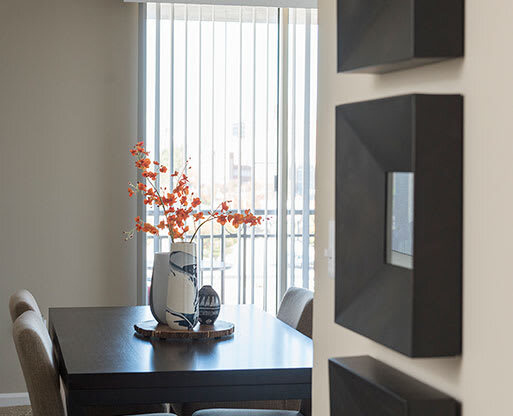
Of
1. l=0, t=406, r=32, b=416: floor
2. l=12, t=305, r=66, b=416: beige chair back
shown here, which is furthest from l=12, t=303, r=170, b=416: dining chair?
l=0, t=406, r=32, b=416: floor

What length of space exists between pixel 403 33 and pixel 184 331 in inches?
86.4

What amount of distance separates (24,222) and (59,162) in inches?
16.3

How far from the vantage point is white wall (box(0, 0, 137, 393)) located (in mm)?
4445

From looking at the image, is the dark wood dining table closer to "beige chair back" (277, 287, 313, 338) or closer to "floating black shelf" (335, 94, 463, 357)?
"beige chair back" (277, 287, 313, 338)

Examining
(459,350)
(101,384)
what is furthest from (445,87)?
(101,384)

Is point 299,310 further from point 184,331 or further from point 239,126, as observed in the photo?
point 239,126

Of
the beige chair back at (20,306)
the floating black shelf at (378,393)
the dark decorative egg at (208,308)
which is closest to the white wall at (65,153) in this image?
the beige chair back at (20,306)

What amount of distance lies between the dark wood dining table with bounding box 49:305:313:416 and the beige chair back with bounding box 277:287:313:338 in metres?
0.37

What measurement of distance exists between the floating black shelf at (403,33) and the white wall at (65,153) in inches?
156

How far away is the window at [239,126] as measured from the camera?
457cm

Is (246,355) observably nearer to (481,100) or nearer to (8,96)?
(481,100)

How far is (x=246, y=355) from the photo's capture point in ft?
7.98

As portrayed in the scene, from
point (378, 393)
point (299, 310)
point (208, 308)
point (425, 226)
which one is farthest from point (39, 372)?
point (425, 226)

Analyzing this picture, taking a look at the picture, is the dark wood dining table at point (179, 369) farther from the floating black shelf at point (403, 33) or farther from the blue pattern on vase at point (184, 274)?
the floating black shelf at point (403, 33)
